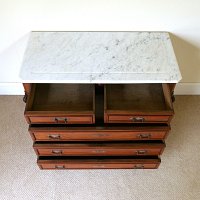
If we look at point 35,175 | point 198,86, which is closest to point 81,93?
point 35,175

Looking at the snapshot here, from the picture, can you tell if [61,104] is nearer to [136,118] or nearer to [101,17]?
[136,118]

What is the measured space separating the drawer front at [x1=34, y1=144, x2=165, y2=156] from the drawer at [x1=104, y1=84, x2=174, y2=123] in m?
0.19

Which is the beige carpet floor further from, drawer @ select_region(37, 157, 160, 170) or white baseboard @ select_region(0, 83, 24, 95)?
white baseboard @ select_region(0, 83, 24, 95)

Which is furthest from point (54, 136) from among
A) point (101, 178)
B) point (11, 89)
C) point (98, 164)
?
point (11, 89)

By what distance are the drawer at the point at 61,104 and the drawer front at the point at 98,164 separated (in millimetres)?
340

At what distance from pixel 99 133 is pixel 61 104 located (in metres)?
0.25

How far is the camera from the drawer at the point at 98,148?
127cm

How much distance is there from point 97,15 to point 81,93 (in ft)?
1.44

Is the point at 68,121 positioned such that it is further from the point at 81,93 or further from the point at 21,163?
the point at 21,163

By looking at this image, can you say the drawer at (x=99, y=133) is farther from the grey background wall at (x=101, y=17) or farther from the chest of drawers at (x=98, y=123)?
the grey background wall at (x=101, y=17)

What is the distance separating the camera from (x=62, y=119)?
114 centimetres

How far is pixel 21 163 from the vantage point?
1.54 metres

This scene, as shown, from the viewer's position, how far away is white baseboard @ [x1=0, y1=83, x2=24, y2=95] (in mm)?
1818

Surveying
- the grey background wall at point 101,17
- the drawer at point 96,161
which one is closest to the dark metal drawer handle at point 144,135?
the drawer at point 96,161
